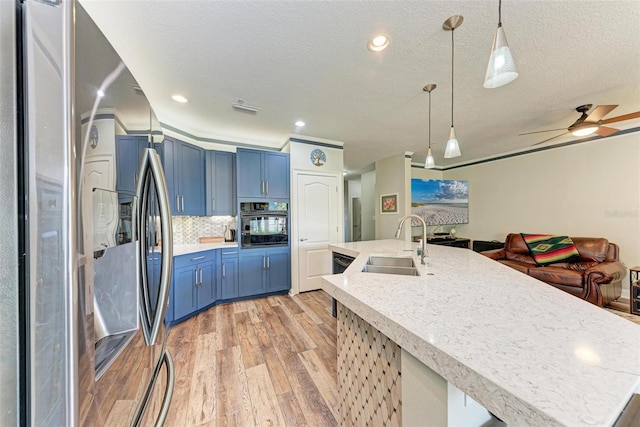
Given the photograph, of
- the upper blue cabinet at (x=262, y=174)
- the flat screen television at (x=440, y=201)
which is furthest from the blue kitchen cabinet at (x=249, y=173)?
the flat screen television at (x=440, y=201)

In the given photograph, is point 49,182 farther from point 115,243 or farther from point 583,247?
point 583,247

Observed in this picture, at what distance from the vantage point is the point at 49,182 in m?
0.36

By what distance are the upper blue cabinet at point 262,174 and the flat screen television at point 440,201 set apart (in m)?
2.97

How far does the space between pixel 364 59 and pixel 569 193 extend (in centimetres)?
452

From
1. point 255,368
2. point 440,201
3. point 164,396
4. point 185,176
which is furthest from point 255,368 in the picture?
point 440,201

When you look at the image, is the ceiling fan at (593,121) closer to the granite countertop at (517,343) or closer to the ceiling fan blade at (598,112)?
the ceiling fan blade at (598,112)

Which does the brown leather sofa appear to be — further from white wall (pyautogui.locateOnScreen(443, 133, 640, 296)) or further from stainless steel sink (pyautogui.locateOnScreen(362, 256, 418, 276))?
stainless steel sink (pyautogui.locateOnScreen(362, 256, 418, 276))

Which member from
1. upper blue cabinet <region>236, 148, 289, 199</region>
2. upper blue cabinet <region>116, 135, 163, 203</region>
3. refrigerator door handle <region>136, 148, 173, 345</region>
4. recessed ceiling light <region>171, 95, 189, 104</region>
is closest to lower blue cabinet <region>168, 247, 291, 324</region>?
upper blue cabinet <region>236, 148, 289, 199</region>

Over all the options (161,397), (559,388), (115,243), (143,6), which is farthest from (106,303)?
(143,6)

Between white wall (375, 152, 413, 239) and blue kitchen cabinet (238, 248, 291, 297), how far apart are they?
8.20 ft

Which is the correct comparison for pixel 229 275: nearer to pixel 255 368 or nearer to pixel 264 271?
pixel 264 271

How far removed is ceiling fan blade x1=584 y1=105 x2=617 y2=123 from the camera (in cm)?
228

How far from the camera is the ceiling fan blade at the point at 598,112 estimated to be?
89.7 inches

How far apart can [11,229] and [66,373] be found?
0.81ft
